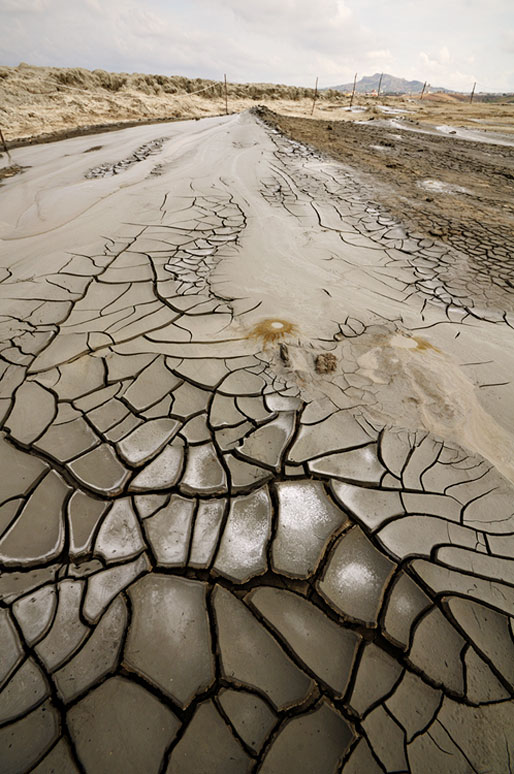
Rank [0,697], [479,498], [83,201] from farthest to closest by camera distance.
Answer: [83,201]
[479,498]
[0,697]

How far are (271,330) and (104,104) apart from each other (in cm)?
1376

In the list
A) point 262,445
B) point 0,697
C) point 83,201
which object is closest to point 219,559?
point 262,445

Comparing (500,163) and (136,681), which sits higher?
(500,163)

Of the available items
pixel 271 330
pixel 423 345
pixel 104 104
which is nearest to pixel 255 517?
pixel 271 330

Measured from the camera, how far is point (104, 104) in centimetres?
1148

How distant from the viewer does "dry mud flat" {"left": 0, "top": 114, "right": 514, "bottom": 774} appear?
0.92 metres

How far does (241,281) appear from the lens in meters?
2.73

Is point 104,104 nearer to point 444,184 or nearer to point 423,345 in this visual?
point 444,184

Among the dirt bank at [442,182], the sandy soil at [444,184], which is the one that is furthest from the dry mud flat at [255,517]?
the dirt bank at [442,182]

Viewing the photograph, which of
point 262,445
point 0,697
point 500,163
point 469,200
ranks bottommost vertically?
point 0,697

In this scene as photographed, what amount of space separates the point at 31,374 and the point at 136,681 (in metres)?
1.61

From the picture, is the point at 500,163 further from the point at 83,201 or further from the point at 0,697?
the point at 0,697

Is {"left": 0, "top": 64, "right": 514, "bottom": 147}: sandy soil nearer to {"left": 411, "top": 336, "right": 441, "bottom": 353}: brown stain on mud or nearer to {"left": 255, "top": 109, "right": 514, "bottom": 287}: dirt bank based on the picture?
{"left": 255, "top": 109, "right": 514, "bottom": 287}: dirt bank

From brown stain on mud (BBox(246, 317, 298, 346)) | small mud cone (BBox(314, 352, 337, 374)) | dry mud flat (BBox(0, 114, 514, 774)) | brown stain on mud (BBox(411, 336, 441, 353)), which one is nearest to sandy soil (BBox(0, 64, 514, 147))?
Result: dry mud flat (BBox(0, 114, 514, 774))
